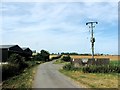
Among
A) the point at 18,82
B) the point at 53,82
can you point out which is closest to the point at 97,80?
the point at 53,82

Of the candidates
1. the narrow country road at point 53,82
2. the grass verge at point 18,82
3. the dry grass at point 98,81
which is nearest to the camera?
the narrow country road at point 53,82

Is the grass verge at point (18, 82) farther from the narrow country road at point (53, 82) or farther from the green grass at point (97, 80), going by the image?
the green grass at point (97, 80)

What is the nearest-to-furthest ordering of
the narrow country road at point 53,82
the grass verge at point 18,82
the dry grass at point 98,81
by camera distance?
the narrow country road at point 53,82, the dry grass at point 98,81, the grass verge at point 18,82

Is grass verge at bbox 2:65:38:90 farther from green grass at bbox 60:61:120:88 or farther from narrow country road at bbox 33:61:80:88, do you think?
green grass at bbox 60:61:120:88

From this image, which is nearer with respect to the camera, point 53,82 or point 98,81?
point 53,82

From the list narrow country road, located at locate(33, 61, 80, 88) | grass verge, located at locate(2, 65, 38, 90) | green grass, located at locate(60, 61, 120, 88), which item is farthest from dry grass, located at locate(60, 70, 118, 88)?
grass verge, located at locate(2, 65, 38, 90)

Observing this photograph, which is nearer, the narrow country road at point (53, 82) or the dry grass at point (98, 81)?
the narrow country road at point (53, 82)

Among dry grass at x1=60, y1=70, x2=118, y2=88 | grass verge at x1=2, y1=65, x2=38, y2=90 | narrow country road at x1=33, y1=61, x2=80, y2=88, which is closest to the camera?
narrow country road at x1=33, y1=61, x2=80, y2=88

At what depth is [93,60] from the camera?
57250 mm

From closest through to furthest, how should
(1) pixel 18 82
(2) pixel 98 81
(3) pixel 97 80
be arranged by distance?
(1) pixel 18 82 → (2) pixel 98 81 → (3) pixel 97 80

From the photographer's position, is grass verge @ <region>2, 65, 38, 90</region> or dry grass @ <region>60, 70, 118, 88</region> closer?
dry grass @ <region>60, 70, 118, 88</region>

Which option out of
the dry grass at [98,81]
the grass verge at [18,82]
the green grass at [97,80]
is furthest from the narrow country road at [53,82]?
the dry grass at [98,81]

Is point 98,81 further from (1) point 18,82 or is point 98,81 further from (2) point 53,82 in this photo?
(1) point 18,82

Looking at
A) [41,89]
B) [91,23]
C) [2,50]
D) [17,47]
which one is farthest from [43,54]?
[41,89]
